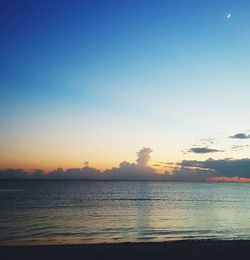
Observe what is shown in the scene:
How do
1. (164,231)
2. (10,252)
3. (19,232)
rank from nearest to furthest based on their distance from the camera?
(10,252), (19,232), (164,231)

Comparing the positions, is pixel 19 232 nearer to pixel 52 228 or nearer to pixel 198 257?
pixel 52 228

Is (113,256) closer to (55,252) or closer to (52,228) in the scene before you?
(55,252)

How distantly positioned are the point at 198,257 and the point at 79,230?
63.4ft

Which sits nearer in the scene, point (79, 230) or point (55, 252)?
point (55, 252)

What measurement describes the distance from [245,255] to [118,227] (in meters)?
20.5

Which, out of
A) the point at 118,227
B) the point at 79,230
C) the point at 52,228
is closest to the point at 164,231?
the point at 118,227

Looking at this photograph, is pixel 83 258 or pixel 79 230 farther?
pixel 79 230

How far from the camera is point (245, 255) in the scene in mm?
19562

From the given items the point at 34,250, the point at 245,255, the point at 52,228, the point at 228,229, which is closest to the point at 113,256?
the point at 34,250


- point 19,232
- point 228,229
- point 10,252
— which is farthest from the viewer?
point 228,229

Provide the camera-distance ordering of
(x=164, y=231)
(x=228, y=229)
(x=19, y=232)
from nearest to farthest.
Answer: (x=19, y=232), (x=164, y=231), (x=228, y=229)

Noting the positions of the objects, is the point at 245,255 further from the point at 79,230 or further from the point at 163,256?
the point at 79,230

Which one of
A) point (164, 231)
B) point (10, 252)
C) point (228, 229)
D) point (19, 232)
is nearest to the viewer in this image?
point (10, 252)

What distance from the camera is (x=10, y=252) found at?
20.3 meters
